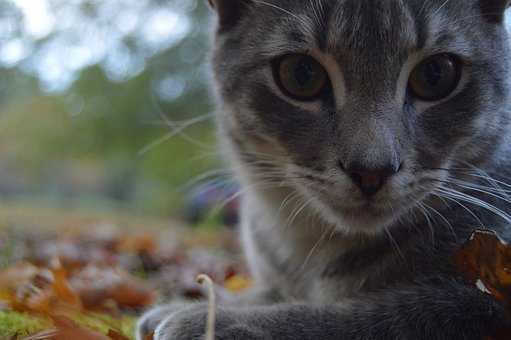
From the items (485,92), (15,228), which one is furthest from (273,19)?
(15,228)

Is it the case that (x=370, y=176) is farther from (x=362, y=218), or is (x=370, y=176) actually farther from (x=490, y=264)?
(x=490, y=264)

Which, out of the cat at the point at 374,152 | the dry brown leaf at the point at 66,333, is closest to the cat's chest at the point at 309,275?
the cat at the point at 374,152

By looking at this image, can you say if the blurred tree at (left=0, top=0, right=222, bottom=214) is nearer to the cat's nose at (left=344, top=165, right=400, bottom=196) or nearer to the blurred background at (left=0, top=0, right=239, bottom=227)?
the blurred background at (left=0, top=0, right=239, bottom=227)

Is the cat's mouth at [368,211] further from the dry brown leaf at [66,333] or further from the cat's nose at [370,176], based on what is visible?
the dry brown leaf at [66,333]

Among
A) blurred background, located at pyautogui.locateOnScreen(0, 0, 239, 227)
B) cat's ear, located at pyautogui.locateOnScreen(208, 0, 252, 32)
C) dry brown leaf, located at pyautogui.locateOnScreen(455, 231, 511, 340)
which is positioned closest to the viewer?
dry brown leaf, located at pyautogui.locateOnScreen(455, 231, 511, 340)

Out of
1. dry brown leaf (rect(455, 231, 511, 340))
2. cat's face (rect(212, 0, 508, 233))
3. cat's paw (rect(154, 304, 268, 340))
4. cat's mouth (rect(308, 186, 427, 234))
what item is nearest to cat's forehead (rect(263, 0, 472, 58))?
cat's face (rect(212, 0, 508, 233))

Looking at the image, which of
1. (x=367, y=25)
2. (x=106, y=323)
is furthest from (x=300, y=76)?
(x=106, y=323)

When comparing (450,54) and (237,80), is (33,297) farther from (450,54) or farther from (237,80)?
(450,54)
